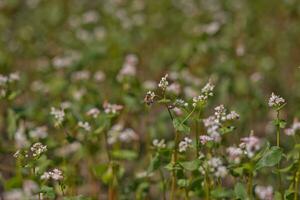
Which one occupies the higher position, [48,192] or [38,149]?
[38,149]

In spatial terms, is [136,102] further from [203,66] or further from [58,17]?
[58,17]

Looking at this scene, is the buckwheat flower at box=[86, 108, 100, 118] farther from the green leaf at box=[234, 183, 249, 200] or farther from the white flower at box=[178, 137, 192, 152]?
the green leaf at box=[234, 183, 249, 200]

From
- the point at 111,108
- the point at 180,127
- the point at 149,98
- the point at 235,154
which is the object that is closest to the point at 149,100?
the point at 149,98

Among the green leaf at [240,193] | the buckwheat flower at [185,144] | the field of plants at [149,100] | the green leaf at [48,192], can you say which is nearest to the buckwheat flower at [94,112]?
the field of plants at [149,100]

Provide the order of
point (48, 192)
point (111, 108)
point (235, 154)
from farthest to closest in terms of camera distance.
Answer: point (111, 108), point (235, 154), point (48, 192)

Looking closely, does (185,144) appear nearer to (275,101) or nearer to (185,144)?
(185,144)

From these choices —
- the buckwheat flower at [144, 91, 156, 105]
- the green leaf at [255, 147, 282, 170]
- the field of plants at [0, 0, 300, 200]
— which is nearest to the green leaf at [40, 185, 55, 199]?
the field of plants at [0, 0, 300, 200]

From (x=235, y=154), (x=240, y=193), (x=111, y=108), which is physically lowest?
(x=240, y=193)

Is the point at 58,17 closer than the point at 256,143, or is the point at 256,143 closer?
the point at 256,143

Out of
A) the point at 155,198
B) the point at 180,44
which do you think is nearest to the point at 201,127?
the point at 155,198
